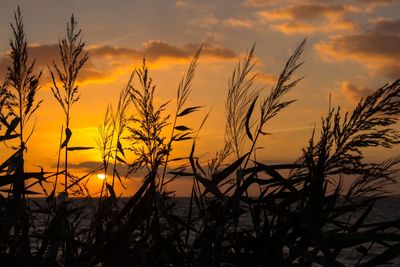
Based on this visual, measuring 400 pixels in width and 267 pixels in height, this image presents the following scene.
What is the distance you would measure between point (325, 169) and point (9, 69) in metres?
1.97

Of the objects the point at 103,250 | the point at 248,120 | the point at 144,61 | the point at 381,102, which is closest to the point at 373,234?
the point at 381,102

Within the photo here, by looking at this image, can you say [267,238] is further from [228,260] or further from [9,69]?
[9,69]

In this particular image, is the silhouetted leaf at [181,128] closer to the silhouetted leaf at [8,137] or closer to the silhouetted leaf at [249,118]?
the silhouetted leaf at [249,118]

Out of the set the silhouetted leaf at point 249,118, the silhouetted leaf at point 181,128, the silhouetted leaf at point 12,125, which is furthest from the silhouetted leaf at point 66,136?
the silhouetted leaf at point 249,118

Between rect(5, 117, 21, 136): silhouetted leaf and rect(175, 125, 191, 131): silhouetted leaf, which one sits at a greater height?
rect(5, 117, 21, 136): silhouetted leaf

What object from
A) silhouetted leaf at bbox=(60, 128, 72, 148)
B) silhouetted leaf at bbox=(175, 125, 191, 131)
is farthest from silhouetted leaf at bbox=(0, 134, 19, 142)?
silhouetted leaf at bbox=(175, 125, 191, 131)

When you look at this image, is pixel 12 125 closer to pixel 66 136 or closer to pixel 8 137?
pixel 8 137

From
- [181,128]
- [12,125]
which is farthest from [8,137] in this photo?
[181,128]

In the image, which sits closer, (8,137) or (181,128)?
(8,137)

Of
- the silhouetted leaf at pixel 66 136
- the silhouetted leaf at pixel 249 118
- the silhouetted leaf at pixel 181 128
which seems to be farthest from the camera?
the silhouetted leaf at pixel 181 128

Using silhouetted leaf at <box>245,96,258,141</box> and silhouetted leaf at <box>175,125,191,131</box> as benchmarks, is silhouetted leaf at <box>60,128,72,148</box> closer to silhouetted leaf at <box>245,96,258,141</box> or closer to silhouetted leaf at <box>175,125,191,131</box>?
silhouetted leaf at <box>175,125,191,131</box>

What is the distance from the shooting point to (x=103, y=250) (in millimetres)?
2266

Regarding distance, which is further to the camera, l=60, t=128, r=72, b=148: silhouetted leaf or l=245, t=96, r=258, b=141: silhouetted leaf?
l=60, t=128, r=72, b=148: silhouetted leaf

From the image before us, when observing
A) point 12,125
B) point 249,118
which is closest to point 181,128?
point 249,118
